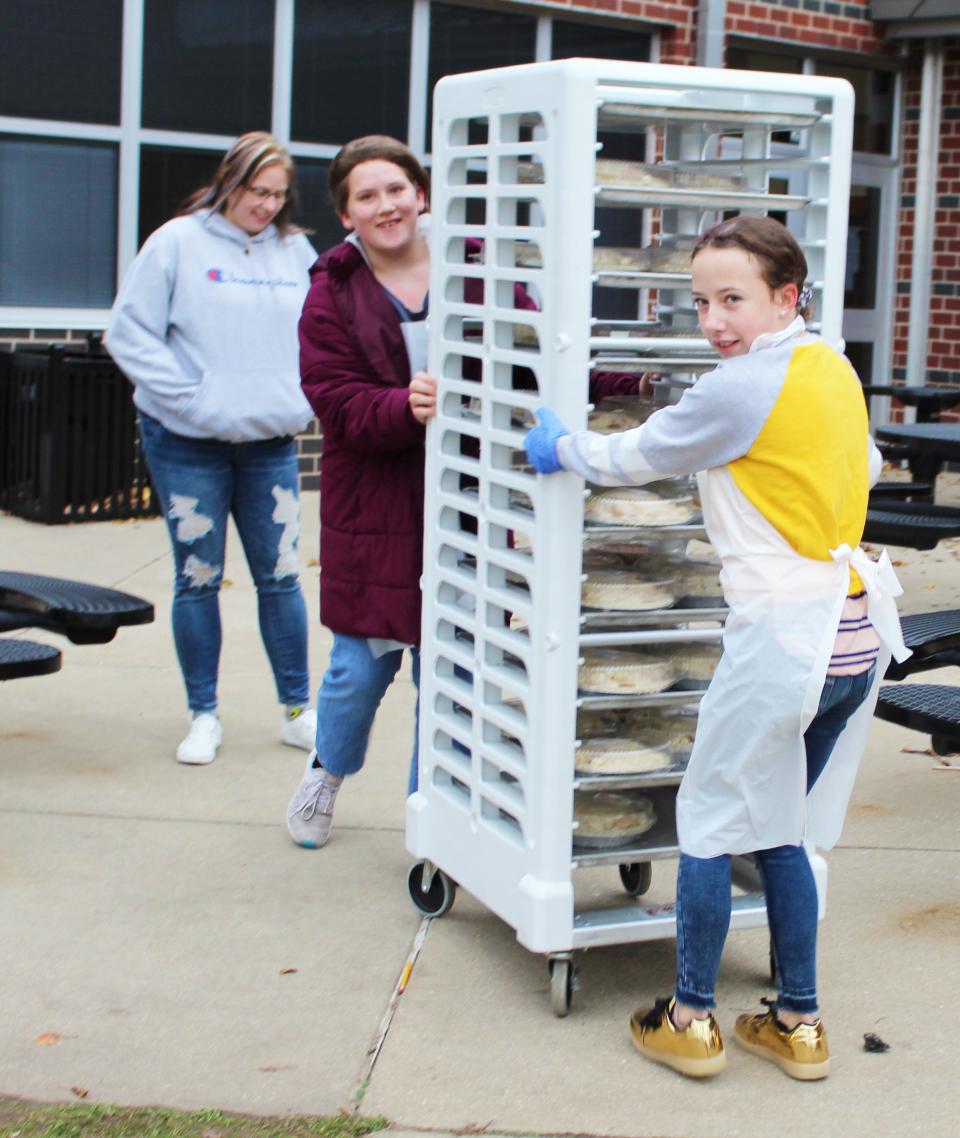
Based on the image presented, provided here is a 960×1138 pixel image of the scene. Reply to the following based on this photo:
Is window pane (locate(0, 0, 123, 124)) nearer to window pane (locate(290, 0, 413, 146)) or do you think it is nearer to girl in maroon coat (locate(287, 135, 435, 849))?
window pane (locate(290, 0, 413, 146))

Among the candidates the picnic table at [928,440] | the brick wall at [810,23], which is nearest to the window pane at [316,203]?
the brick wall at [810,23]

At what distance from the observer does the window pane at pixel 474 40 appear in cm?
1112

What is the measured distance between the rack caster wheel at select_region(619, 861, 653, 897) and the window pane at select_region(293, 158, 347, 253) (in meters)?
6.98

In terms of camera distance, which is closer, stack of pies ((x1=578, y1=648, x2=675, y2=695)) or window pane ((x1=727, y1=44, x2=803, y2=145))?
stack of pies ((x1=578, y1=648, x2=675, y2=695))

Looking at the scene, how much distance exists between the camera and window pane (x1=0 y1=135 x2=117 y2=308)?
9.90m

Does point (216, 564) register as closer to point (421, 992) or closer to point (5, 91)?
point (421, 992)

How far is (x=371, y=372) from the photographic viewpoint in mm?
4305

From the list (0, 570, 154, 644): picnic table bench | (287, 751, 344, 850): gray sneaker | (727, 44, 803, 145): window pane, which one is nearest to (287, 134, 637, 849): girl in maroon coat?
(287, 751, 344, 850): gray sneaker

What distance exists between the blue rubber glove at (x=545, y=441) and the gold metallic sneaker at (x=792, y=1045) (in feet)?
3.77

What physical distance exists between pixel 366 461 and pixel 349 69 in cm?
707

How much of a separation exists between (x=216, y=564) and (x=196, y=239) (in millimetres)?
982

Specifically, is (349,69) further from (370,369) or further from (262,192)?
(370,369)

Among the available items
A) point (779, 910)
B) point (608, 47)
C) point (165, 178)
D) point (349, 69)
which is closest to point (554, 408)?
point (779, 910)

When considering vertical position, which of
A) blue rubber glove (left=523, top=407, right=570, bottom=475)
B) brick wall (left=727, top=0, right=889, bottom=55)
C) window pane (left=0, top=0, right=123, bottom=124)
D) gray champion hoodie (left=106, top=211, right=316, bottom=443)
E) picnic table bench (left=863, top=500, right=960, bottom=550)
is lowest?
picnic table bench (left=863, top=500, right=960, bottom=550)
